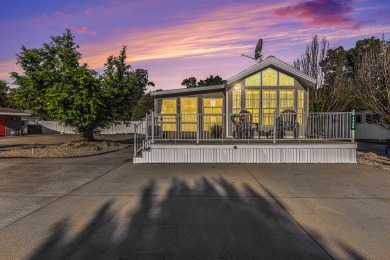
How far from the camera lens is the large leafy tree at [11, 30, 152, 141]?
44.3 feet

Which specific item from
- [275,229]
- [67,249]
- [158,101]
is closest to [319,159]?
[275,229]

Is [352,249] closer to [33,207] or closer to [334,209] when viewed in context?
[334,209]

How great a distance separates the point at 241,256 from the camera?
326cm

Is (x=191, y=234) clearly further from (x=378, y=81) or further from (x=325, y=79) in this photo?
(x=325, y=79)

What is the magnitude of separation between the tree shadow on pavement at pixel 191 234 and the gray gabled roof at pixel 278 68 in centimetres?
829

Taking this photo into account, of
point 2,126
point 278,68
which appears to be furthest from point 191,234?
point 2,126

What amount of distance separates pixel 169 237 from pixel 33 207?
3.07 m

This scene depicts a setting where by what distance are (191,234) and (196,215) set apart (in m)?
0.82

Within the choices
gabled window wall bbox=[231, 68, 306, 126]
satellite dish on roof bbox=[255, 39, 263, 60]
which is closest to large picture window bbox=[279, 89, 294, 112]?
gabled window wall bbox=[231, 68, 306, 126]

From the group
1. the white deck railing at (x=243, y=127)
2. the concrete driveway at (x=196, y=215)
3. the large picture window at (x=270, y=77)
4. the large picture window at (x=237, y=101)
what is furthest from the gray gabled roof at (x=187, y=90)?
the concrete driveway at (x=196, y=215)

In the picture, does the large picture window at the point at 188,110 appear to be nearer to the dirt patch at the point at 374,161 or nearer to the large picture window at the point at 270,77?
the large picture window at the point at 270,77

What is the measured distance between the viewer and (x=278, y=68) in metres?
12.9

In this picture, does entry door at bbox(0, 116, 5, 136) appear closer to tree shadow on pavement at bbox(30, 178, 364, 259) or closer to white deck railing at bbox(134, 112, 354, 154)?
white deck railing at bbox(134, 112, 354, 154)

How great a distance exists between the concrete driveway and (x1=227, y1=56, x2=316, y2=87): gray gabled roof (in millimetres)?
5636
